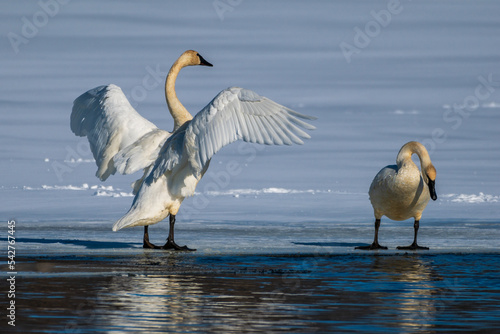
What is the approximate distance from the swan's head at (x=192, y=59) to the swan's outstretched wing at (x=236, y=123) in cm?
351

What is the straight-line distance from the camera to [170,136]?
12.3 m

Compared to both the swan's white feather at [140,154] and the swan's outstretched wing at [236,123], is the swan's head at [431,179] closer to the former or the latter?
the swan's outstretched wing at [236,123]

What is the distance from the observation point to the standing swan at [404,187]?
43.8 ft

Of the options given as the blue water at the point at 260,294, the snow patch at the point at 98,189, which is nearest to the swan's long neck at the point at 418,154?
the blue water at the point at 260,294

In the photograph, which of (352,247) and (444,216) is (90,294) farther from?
(444,216)

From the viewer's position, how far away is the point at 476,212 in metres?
21.2

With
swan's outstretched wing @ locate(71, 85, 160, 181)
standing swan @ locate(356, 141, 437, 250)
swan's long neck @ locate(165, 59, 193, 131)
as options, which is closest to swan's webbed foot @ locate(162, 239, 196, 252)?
swan's outstretched wing @ locate(71, 85, 160, 181)

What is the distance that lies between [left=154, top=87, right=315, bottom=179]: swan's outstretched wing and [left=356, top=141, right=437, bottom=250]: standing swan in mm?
2973

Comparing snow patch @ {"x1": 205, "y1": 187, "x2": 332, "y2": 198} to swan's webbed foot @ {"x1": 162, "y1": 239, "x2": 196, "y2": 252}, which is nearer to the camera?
swan's webbed foot @ {"x1": 162, "y1": 239, "x2": 196, "y2": 252}

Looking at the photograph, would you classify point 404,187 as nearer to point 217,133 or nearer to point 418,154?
point 418,154

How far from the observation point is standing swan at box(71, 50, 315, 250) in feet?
36.6

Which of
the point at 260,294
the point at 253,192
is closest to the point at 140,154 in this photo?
the point at 260,294

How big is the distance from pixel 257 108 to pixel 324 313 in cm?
507

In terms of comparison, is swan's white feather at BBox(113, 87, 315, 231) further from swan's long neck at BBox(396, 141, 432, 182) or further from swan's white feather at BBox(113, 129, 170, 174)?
swan's long neck at BBox(396, 141, 432, 182)
